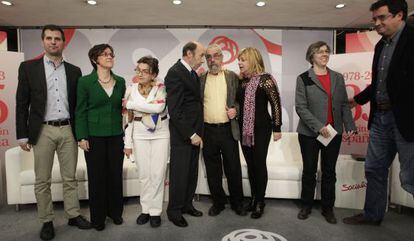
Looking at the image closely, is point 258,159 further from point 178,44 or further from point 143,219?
point 178,44

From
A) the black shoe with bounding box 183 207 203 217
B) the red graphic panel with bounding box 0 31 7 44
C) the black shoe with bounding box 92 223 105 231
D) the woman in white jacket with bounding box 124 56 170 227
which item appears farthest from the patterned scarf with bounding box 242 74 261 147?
the red graphic panel with bounding box 0 31 7 44

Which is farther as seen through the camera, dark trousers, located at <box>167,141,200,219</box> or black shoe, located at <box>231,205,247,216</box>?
black shoe, located at <box>231,205,247,216</box>

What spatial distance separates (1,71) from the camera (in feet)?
11.8

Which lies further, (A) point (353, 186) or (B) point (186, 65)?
(A) point (353, 186)

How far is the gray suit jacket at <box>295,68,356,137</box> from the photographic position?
106 inches

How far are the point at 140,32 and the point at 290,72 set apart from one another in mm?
3064

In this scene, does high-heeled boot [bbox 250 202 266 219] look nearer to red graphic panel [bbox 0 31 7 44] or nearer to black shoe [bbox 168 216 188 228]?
black shoe [bbox 168 216 188 228]

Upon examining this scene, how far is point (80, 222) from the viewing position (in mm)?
2619

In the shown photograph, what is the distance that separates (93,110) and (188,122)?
32.4 inches

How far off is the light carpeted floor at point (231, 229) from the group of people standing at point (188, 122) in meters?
0.09

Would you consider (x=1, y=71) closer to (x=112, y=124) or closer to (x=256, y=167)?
(x=112, y=124)

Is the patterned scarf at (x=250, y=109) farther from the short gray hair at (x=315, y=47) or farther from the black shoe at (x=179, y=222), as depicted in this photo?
the black shoe at (x=179, y=222)

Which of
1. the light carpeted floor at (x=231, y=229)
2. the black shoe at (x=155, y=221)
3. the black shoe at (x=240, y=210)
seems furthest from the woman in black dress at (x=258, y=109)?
the black shoe at (x=155, y=221)

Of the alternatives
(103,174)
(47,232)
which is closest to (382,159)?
(103,174)
